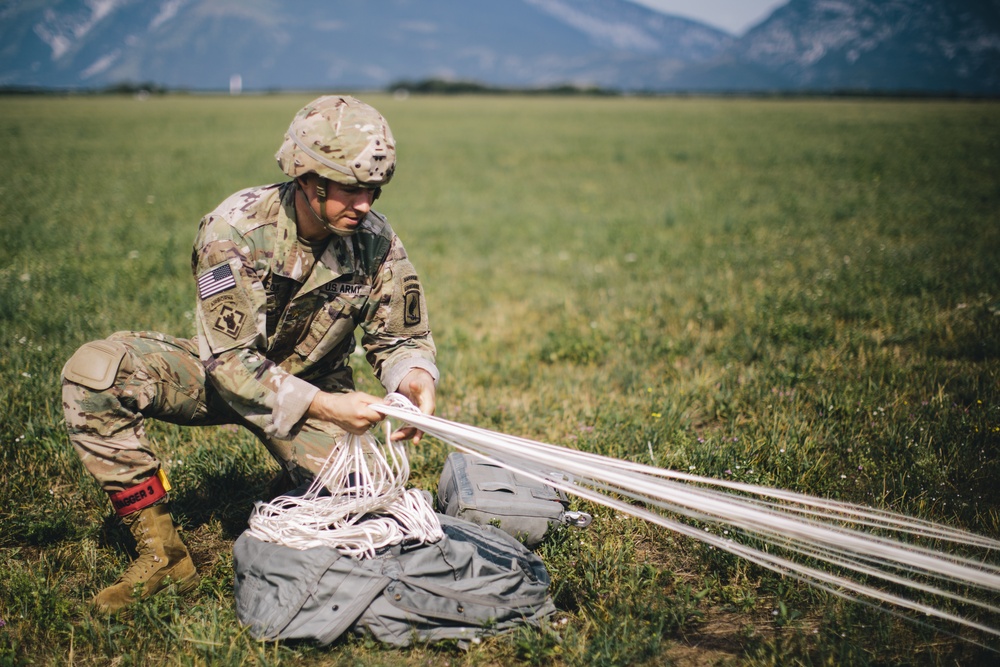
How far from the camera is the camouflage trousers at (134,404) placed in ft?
8.59

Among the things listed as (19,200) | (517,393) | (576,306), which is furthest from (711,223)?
(19,200)

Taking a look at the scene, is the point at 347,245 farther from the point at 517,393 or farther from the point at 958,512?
the point at 958,512

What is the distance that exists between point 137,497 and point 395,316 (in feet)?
4.59

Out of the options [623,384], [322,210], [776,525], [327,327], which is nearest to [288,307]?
[327,327]

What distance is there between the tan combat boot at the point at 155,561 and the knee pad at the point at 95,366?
60 cm

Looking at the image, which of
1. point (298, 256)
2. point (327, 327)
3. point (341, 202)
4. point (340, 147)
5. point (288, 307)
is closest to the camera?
point (340, 147)

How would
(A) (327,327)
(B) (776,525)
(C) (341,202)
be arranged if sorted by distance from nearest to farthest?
(B) (776,525), (C) (341,202), (A) (327,327)

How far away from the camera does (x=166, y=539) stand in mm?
2758

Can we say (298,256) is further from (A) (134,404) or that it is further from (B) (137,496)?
(B) (137,496)

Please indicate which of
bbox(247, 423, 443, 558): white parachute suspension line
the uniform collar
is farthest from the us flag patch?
bbox(247, 423, 443, 558): white parachute suspension line

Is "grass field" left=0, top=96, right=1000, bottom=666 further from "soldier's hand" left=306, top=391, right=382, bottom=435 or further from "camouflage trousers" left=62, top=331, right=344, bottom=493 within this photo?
"soldier's hand" left=306, top=391, right=382, bottom=435

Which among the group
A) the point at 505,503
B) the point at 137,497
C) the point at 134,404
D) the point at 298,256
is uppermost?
the point at 298,256

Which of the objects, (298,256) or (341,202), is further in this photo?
(298,256)

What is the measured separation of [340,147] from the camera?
8.52 ft
